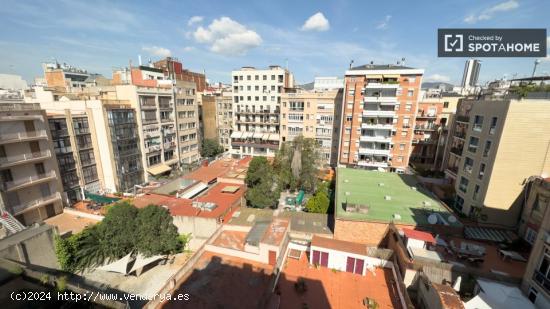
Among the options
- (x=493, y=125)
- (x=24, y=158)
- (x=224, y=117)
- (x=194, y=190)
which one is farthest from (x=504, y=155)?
(x=224, y=117)

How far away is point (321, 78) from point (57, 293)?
207 feet

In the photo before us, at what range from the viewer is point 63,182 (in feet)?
114

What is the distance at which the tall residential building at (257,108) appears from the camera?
176 ft

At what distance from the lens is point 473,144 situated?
92.1 ft

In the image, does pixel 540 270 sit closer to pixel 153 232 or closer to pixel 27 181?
pixel 153 232

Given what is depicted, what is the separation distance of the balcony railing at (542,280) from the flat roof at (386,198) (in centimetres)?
784

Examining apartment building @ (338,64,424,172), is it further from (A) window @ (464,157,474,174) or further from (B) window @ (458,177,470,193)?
(B) window @ (458,177,470,193)

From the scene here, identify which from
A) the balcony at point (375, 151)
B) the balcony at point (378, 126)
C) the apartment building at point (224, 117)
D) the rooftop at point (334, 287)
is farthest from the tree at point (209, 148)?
the rooftop at point (334, 287)

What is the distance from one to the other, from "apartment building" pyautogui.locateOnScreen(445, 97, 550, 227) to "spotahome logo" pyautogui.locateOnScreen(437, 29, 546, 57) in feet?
15.6

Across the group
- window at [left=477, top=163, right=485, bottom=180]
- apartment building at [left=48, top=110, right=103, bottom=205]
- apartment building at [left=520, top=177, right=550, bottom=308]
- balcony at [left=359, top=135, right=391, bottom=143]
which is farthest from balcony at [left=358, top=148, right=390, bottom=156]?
apartment building at [left=48, top=110, right=103, bottom=205]

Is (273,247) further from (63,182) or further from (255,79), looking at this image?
(255,79)

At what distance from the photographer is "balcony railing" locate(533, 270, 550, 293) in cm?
1406

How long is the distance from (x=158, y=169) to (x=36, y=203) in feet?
59.1

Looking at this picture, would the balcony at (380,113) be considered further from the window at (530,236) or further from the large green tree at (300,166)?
the window at (530,236)
